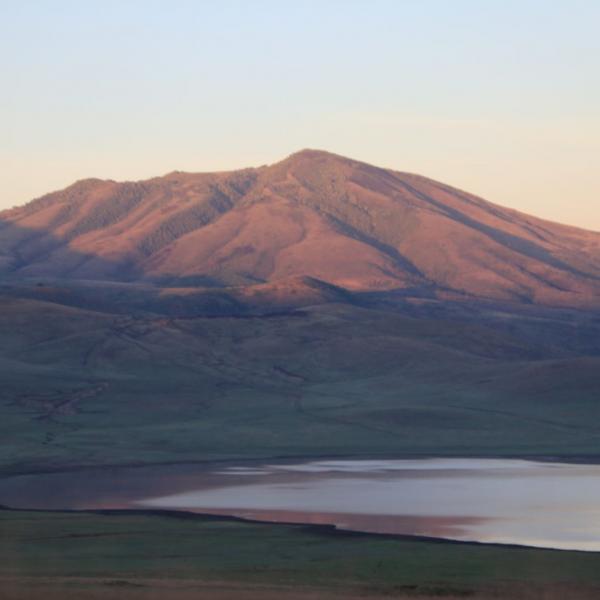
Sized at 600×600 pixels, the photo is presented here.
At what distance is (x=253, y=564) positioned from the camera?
139 feet

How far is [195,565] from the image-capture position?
41750mm

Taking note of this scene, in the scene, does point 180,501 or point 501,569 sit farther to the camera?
point 180,501

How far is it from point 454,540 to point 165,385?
80674 millimetres

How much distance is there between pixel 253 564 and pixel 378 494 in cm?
2177

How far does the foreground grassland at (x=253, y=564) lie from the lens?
3691cm

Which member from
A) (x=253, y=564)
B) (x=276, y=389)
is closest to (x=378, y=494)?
(x=253, y=564)

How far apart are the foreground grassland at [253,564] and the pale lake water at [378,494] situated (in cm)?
356

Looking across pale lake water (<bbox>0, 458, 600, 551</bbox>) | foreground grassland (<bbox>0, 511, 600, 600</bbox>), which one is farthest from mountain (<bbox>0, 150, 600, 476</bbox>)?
foreground grassland (<bbox>0, 511, 600, 600</bbox>)

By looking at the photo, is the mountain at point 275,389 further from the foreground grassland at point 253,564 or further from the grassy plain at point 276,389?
the foreground grassland at point 253,564

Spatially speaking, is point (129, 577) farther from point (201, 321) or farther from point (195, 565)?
point (201, 321)

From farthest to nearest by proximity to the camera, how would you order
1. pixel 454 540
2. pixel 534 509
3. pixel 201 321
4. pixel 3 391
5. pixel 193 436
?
pixel 201 321 → pixel 3 391 → pixel 193 436 → pixel 534 509 → pixel 454 540

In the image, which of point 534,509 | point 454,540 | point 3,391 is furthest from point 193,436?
point 454,540

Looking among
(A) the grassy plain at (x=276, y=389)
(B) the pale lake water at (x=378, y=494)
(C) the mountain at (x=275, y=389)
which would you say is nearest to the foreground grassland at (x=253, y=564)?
(B) the pale lake water at (x=378, y=494)

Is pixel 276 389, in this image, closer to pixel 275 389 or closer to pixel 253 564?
pixel 275 389
